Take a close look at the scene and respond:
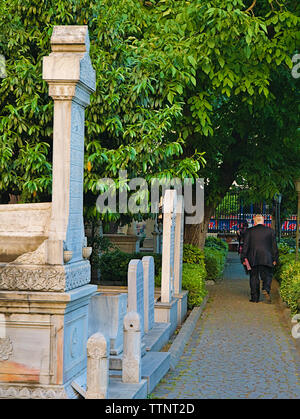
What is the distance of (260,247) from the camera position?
1574 centimetres

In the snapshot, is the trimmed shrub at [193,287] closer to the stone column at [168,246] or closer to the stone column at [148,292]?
the stone column at [168,246]

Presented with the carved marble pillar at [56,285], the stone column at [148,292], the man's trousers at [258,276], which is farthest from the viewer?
the man's trousers at [258,276]

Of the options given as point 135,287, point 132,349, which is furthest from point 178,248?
point 132,349

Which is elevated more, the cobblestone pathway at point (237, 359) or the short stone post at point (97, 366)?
the short stone post at point (97, 366)

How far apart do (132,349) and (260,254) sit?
904 centimetres

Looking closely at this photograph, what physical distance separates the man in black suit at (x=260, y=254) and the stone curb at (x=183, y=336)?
192cm

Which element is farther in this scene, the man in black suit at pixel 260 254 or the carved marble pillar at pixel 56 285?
the man in black suit at pixel 260 254

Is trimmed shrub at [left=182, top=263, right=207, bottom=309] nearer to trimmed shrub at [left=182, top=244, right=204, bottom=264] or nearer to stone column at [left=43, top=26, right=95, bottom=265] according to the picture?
trimmed shrub at [left=182, top=244, right=204, bottom=264]

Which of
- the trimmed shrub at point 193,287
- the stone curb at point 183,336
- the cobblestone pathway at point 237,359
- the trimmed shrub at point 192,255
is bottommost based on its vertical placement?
the cobblestone pathway at point 237,359

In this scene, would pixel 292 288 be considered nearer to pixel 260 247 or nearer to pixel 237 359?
pixel 260 247

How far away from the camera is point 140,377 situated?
23.7ft

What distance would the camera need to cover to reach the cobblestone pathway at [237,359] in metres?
8.00

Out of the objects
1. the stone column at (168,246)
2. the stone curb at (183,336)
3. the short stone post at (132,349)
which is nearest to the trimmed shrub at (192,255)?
the stone curb at (183,336)

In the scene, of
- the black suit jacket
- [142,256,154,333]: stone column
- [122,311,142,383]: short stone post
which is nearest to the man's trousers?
the black suit jacket
